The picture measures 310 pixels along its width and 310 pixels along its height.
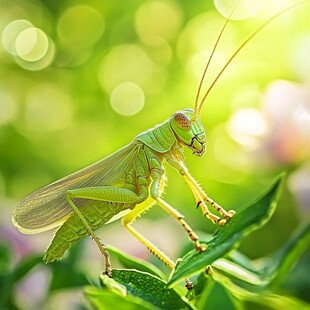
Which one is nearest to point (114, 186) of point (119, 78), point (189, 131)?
point (189, 131)

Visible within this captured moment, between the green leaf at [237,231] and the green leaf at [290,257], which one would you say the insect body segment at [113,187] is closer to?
the green leaf at [290,257]

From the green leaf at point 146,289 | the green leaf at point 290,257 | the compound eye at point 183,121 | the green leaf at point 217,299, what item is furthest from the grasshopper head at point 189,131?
the green leaf at point 217,299

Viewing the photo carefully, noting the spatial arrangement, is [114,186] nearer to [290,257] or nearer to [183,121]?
[183,121]

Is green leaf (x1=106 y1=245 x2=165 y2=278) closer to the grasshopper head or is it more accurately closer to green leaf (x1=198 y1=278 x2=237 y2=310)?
green leaf (x1=198 y1=278 x2=237 y2=310)

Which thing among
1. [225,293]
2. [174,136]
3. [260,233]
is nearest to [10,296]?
[174,136]

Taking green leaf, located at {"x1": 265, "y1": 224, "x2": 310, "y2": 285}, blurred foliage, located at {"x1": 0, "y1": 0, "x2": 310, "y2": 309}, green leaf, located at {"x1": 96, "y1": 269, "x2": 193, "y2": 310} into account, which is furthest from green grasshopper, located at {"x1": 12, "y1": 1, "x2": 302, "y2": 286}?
blurred foliage, located at {"x1": 0, "y1": 0, "x2": 310, "y2": 309}

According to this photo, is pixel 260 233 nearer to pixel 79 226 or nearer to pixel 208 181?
pixel 208 181
